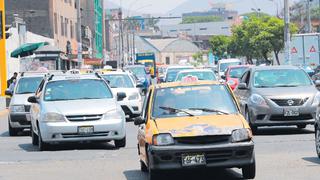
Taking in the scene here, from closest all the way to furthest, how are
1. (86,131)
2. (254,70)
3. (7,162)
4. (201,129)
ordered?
(201,129) < (7,162) < (86,131) < (254,70)

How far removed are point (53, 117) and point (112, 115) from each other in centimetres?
126

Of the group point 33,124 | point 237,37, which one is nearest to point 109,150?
point 33,124

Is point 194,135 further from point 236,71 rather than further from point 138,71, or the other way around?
point 138,71

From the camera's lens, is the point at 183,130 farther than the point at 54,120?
No

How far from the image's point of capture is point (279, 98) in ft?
67.5

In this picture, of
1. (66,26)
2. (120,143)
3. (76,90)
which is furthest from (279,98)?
(66,26)

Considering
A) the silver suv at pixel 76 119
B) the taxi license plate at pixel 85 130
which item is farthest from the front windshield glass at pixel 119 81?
the taxi license plate at pixel 85 130

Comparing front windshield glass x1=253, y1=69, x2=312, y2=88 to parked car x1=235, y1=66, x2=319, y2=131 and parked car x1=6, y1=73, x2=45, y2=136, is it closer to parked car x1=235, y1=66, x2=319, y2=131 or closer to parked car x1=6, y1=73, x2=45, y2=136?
parked car x1=235, y1=66, x2=319, y2=131

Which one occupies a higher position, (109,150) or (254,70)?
(254,70)

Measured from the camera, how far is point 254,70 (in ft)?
72.7

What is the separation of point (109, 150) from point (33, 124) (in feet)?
7.55

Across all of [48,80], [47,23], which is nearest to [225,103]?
[48,80]

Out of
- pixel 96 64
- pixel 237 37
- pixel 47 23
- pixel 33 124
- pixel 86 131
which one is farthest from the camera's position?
pixel 237 37

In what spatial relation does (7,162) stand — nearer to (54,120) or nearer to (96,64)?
(54,120)
